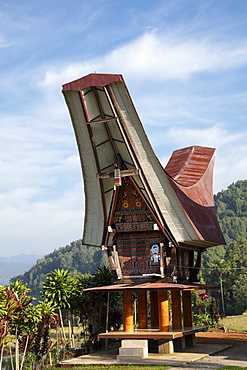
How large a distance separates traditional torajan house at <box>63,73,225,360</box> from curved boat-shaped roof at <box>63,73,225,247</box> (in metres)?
0.04

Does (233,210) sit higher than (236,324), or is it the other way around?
(233,210)

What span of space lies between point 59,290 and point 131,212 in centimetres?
512

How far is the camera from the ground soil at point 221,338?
2303 centimetres

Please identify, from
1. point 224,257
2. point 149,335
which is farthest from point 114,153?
point 224,257

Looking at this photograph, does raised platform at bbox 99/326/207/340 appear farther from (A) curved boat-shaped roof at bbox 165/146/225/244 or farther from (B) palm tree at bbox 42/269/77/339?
(A) curved boat-shaped roof at bbox 165/146/225/244

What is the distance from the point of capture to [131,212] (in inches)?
824

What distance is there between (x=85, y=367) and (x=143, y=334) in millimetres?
2840

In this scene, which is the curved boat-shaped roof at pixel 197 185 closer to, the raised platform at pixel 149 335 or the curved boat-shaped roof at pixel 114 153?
the curved boat-shaped roof at pixel 114 153

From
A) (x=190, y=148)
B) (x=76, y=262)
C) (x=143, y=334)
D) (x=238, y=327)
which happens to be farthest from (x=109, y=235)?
(x=76, y=262)

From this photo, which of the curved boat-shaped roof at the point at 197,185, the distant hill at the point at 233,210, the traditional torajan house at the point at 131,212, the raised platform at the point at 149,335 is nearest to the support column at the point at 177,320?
the traditional torajan house at the point at 131,212

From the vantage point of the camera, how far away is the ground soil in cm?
2303

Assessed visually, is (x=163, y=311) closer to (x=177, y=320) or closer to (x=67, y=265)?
(x=177, y=320)

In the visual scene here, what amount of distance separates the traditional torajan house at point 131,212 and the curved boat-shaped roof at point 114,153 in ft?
0.13

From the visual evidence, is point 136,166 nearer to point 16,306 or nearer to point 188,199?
point 188,199
